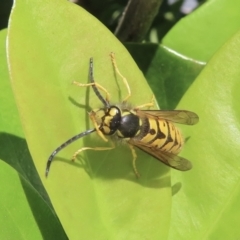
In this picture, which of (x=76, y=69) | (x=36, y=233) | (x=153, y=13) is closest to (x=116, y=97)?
(x=76, y=69)

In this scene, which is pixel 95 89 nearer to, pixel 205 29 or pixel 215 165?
pixel 215 165

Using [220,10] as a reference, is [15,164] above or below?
below

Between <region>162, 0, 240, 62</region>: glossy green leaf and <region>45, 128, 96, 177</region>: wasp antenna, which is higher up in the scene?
<region>162, 0, 240, 62</region>: glossy green leaf

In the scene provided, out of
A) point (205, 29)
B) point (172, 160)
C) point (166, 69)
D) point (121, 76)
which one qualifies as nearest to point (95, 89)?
point (121, 76)

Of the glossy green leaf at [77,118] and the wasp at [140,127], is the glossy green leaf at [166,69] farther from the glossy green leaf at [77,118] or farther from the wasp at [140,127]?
the glossy green leaf at [77,118]

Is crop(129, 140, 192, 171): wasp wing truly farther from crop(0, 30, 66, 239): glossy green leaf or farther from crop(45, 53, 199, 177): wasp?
crop(0, 30, 66, 239): glossy green leaf

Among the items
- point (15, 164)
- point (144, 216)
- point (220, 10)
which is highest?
point (220, 10)

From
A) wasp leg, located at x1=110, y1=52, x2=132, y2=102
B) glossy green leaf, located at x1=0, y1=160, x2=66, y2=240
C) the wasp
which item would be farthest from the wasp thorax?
glossy green leaf, located at x1=0, y1=160, x2=66, y2=240

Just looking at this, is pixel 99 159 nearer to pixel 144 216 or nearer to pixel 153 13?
pixel 144 216
